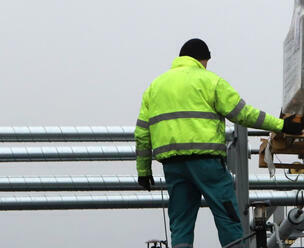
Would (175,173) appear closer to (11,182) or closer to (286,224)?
(11,182)

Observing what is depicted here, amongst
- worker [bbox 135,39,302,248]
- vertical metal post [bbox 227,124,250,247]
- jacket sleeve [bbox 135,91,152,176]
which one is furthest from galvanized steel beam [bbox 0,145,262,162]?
worker [bbox 135,39,302,248]

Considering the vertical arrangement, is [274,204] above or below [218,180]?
below

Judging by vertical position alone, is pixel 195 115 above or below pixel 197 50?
below

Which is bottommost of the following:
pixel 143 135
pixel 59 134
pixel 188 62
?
→ pixel 59 134

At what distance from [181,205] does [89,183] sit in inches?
114

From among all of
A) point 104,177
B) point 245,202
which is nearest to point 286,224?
point 104,177

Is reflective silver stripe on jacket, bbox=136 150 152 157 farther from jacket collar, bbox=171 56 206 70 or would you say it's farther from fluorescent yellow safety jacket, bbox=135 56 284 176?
jacket collar, bbox=171 56 206 70

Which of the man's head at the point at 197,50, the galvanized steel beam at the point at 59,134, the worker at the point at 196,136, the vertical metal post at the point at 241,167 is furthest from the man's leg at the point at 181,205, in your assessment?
the galvanized steel beam at the point at 59,134

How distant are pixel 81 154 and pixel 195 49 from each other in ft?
8.80

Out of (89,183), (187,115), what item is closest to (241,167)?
(187,115)

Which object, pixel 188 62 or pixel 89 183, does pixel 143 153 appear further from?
pixel 89 183

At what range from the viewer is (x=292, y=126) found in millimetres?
4664

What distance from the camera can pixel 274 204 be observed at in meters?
7.88

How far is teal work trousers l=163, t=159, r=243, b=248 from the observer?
15.3 ft
